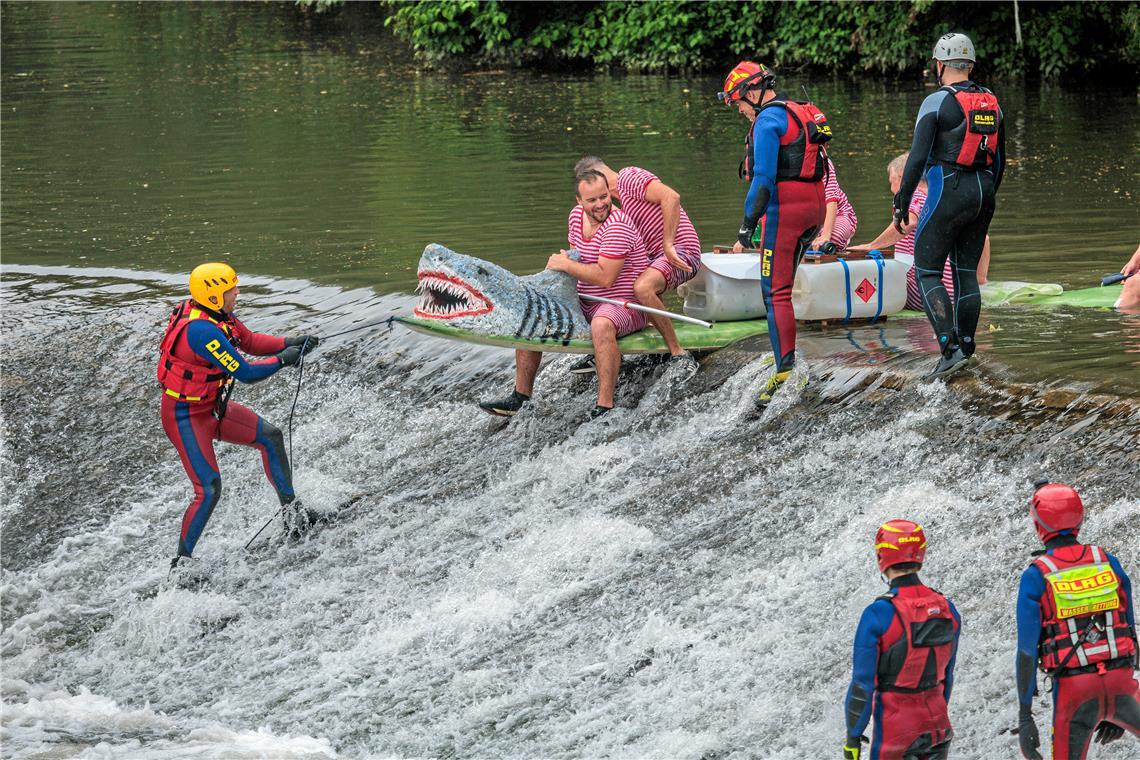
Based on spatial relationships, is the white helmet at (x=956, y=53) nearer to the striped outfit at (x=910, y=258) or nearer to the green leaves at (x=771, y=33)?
the striped outfit at (x=910, y=258)

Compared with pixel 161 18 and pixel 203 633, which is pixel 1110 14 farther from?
pixel 161 18

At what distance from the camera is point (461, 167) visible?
19406 millimetres

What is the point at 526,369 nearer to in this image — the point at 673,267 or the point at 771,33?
the point at 673,267

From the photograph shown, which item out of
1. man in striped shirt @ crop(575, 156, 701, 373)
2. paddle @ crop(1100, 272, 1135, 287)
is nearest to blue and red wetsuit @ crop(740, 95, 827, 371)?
man in striped shirt @ crop(575, 156, 701, 373)

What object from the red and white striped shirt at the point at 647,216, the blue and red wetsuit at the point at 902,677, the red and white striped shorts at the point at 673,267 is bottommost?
the blue and red wetsuit at the point at 902,677

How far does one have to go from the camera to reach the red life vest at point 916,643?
523cm

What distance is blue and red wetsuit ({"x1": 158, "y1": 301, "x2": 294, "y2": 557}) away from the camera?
8.67 m

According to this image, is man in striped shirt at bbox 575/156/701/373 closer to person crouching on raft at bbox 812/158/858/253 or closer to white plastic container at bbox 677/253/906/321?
white plastic container at bbox 677/253/906/321

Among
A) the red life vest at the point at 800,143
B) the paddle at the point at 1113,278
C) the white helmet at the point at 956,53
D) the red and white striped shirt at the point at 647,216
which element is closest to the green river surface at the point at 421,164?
the paddle at the point at 1113,278

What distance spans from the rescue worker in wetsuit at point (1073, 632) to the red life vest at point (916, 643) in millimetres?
252

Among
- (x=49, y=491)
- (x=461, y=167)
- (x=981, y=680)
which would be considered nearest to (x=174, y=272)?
(x=49, y=491)

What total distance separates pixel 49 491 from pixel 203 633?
111 inches

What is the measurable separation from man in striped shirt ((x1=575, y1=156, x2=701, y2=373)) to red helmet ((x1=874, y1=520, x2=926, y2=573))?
4.48 metres

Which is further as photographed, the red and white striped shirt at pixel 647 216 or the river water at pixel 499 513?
the red and white striped shirt at pixel 647 216
